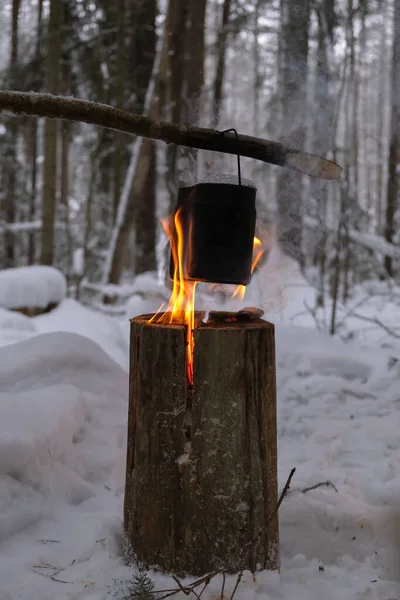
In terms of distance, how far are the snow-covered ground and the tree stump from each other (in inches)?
4.7

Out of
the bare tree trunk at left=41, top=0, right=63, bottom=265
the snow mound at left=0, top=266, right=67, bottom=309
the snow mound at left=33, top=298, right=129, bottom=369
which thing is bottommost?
the snow mound at left=33, top=298, right=129, bottom=369

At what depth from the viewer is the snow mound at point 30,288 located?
7.19m

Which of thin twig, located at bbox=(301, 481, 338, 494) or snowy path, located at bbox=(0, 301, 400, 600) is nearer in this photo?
snowy path, located at bbox=(0, 301, 400, 600)

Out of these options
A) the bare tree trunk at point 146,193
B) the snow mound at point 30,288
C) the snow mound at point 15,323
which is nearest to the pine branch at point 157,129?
the snow mound at point 15,323

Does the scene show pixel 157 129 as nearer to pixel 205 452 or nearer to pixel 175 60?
pixel 205 452

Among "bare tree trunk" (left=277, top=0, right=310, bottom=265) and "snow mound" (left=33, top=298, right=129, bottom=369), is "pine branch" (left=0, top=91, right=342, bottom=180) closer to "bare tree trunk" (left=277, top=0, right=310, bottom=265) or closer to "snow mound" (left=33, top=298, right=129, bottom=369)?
"bare tree trunk" (left=277, top=0, right=310, bottom=265)

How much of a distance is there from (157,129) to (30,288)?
591cm

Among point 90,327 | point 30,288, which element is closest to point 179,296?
point 90,327

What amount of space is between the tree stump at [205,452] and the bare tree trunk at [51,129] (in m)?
5.94

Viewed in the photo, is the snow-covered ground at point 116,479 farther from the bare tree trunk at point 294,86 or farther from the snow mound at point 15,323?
the snow mound at point 15,323

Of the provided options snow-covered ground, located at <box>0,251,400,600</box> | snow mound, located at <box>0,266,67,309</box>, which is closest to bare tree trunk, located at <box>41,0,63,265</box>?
snow mound, located at <box>0,266,67,309</box>

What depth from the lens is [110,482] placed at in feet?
7.95

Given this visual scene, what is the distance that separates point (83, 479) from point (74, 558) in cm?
59

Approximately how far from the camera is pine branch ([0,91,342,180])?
1706mm
